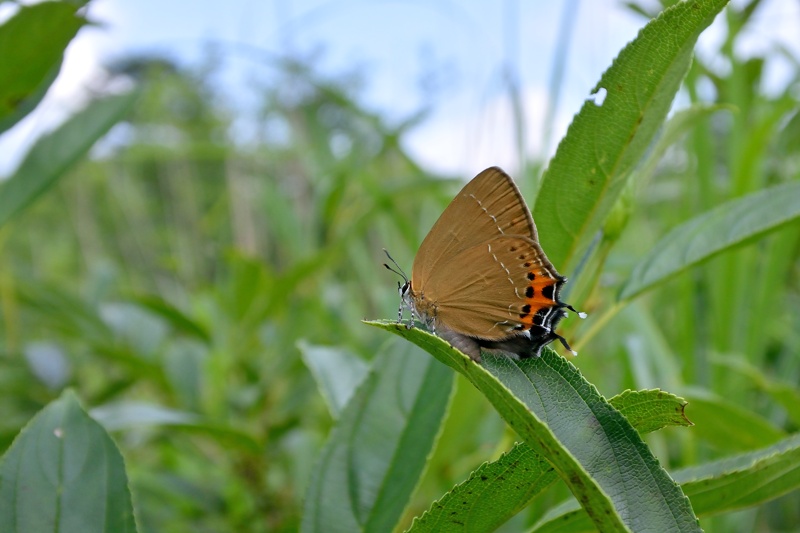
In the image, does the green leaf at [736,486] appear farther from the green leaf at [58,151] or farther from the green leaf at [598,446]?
the green leaf at [58,151]

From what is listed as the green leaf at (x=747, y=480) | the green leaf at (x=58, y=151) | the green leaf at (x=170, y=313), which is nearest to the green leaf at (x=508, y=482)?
the green leaf at (x=747, y=480)

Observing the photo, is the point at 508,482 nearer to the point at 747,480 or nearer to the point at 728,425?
the point at 747,480

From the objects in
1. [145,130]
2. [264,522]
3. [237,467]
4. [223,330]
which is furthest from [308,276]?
[145,130]

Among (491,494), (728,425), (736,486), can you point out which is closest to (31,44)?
(491,494)

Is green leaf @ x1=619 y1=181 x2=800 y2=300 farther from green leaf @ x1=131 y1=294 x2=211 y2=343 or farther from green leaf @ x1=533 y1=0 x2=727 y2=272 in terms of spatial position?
green leaf @ x1=131 y1=294 x2=211 y2=343

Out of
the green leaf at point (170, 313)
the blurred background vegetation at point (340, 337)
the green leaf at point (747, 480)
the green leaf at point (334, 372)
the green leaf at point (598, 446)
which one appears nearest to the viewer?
the green leaf at point (598, 446)

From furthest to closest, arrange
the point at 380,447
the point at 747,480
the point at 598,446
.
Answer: the point at 380,447 < the point at 747,480 < the point at 598,446
